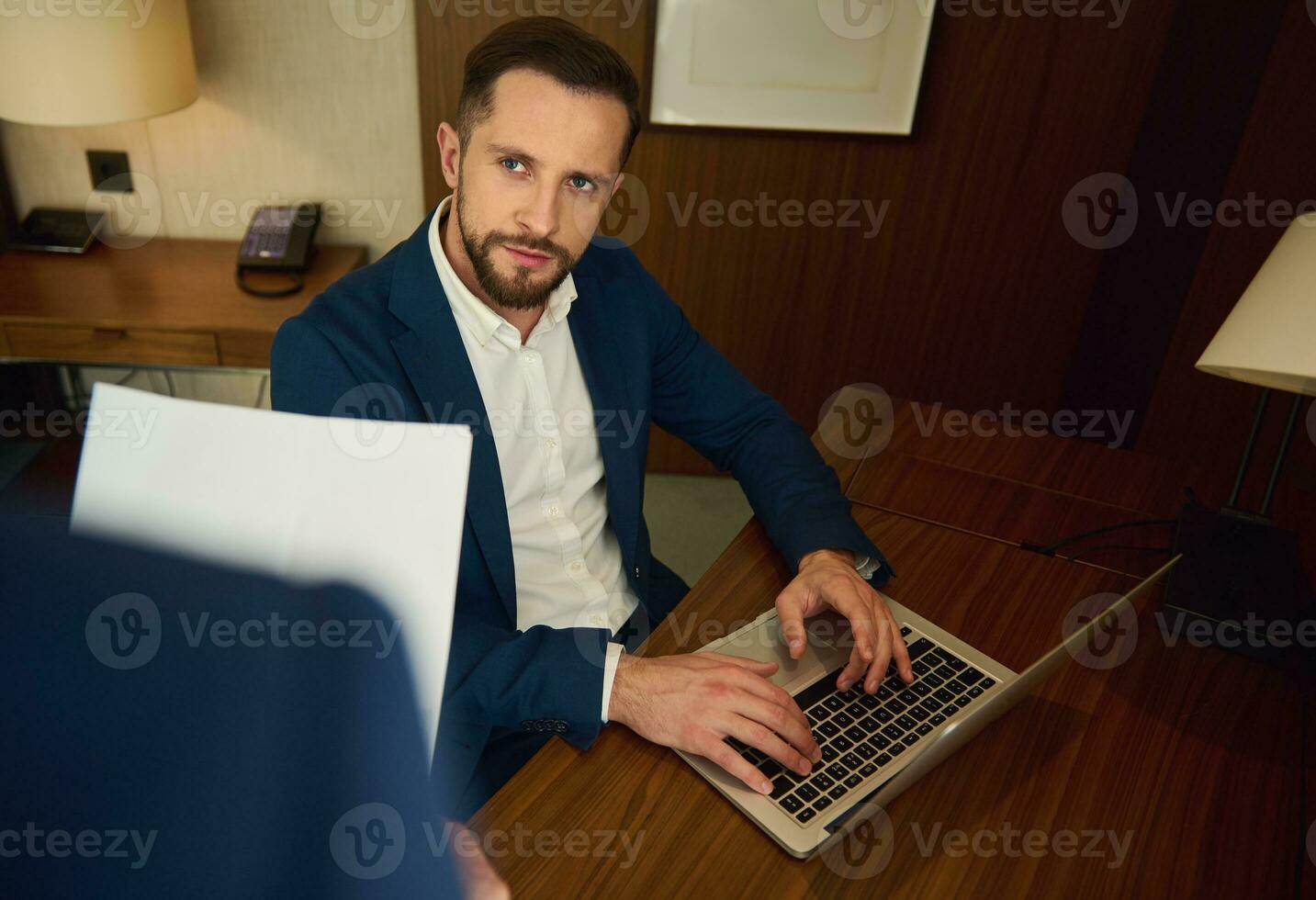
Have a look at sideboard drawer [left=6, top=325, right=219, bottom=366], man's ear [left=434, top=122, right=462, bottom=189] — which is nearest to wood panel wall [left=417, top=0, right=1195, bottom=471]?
sideboard drawer [left=6, top=325, right=219, bottom=366]

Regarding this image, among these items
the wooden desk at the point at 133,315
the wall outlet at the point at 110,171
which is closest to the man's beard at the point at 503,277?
the wooden desk at the point at 133,315

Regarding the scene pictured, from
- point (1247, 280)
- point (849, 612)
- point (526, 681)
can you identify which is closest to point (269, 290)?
point (526, 681)

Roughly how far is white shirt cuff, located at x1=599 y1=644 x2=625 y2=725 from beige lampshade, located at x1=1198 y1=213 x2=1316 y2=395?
77cm

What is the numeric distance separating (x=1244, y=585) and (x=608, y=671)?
0.79m

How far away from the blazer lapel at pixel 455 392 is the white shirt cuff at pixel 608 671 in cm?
25

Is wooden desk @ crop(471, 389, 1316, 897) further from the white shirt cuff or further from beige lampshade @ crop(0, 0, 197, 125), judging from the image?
beige lampshade @ crop(0, 0, 197, 125)

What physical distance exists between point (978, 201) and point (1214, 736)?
71.8 inches

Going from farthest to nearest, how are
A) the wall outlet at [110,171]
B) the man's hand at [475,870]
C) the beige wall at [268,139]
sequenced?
1. the wall outlet at [110,171]
2. the beige wall at [268,139]
3. the man's hand at [475,870]

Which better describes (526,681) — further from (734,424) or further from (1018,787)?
(734,424)

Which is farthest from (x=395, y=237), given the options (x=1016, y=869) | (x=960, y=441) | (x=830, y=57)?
(x=1016, y=869)

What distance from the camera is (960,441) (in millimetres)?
1427

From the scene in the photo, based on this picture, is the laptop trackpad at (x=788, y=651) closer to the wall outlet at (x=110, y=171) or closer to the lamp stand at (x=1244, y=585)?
the lamp stand at (x=1244, y=585)

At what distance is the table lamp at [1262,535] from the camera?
3.22ft

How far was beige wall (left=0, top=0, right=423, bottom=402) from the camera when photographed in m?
2.21
